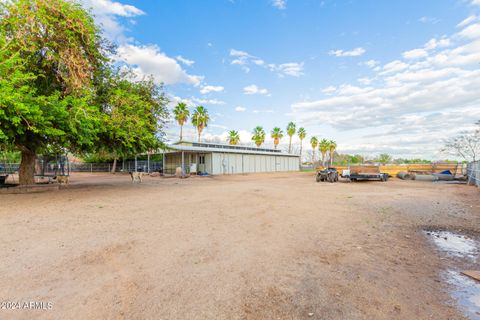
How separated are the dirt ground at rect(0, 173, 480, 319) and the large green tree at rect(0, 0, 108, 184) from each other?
3.37 metres

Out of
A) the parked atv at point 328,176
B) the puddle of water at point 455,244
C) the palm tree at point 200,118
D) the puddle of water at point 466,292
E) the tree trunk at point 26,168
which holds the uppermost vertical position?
the palm tree at point 200,118

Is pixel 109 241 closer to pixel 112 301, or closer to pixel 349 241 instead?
pixel 112 301

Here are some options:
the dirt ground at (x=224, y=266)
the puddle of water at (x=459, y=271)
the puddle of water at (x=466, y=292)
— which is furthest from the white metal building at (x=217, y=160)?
the puddle of water at (x=466, y=292)

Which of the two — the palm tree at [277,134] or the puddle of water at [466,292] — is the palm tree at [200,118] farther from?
the puddle of water at [466,292]

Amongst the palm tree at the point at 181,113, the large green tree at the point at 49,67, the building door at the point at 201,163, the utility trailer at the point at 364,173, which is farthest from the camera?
the palm tree at the point at 181,113

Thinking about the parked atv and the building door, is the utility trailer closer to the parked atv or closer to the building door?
the parked atv

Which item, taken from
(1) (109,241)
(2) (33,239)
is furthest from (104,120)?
(1) (109,241)

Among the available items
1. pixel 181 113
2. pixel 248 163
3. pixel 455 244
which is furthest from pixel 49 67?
pixel 181 113

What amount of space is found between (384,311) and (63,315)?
126 inches

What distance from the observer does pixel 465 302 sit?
260 cm

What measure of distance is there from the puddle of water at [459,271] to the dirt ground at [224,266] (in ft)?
0.44

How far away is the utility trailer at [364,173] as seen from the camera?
18141 millimetres

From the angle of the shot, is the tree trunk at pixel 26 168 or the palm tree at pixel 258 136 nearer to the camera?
the tree trunk at pixel 26 168

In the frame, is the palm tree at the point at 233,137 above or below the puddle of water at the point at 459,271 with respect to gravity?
above
